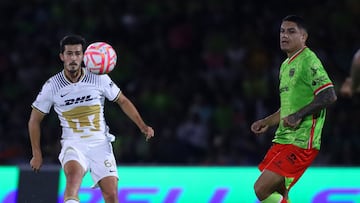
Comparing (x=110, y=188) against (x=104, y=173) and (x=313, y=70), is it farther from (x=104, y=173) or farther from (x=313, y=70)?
(x=313, y=70)

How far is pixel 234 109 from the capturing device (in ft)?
40.4

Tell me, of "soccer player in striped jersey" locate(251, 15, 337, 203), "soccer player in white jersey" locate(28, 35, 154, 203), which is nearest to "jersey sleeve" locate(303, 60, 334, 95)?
"soccer player in striped jersey" locate(251, 15, 337, 203)

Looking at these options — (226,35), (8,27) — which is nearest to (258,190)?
(226,35)

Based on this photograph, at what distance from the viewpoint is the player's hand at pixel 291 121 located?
665 cm

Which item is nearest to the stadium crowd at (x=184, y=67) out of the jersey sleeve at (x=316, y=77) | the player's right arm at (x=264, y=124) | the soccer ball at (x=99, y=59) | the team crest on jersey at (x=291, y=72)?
the player's right arm at (x=264, y=124)

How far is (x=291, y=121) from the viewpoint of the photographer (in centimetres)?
666

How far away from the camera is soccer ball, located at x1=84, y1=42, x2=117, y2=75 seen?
24.5ft

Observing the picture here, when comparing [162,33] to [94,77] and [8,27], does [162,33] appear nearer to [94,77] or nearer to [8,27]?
[8,27]

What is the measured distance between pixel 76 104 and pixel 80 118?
0.43ft

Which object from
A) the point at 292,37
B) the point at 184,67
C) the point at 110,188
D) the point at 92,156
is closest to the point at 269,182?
the point at 292,37

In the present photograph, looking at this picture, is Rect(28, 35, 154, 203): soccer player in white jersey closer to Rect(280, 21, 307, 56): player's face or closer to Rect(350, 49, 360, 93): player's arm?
Rect(280, 21, 307, 56): player's face

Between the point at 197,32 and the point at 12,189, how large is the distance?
5.20 metres

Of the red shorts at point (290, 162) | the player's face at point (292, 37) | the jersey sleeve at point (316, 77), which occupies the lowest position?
the red shorts at point (290, 162)

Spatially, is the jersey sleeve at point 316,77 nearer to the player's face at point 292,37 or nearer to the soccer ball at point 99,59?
the player's face at point 292,37
